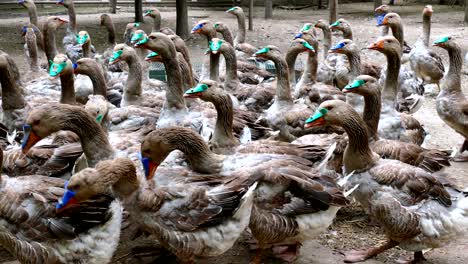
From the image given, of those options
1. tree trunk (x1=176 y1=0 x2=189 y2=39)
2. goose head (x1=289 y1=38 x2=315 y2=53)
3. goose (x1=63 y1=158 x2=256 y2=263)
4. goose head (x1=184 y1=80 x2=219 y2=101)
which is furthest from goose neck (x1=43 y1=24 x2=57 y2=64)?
goose (x1=63 y1=158 x2=256 y2=263)

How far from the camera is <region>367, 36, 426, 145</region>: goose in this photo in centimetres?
631

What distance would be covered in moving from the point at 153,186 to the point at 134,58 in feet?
11.6

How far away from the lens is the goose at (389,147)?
5.28 metres

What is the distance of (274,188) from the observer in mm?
4477

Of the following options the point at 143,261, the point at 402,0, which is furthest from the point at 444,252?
the point at 402,0

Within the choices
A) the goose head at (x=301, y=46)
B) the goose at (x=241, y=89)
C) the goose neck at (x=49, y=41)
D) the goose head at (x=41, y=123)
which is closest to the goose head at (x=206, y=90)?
the goose head at (x=41, y=123)

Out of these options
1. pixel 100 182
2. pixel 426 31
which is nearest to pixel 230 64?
pixel 100 182

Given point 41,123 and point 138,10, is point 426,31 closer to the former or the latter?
point 41,123

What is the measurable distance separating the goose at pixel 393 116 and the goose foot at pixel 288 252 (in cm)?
197

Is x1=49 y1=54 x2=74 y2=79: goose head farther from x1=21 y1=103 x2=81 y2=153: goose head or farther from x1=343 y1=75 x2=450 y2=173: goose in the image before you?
x1=343 y1=75 x2=450 y2=173: goose

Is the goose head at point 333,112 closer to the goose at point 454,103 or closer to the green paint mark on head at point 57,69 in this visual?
the goose at point 454,103

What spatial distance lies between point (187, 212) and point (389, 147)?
2261 mm

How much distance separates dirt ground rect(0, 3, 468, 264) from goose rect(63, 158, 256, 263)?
29.9 inches

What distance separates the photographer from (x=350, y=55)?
773cm
